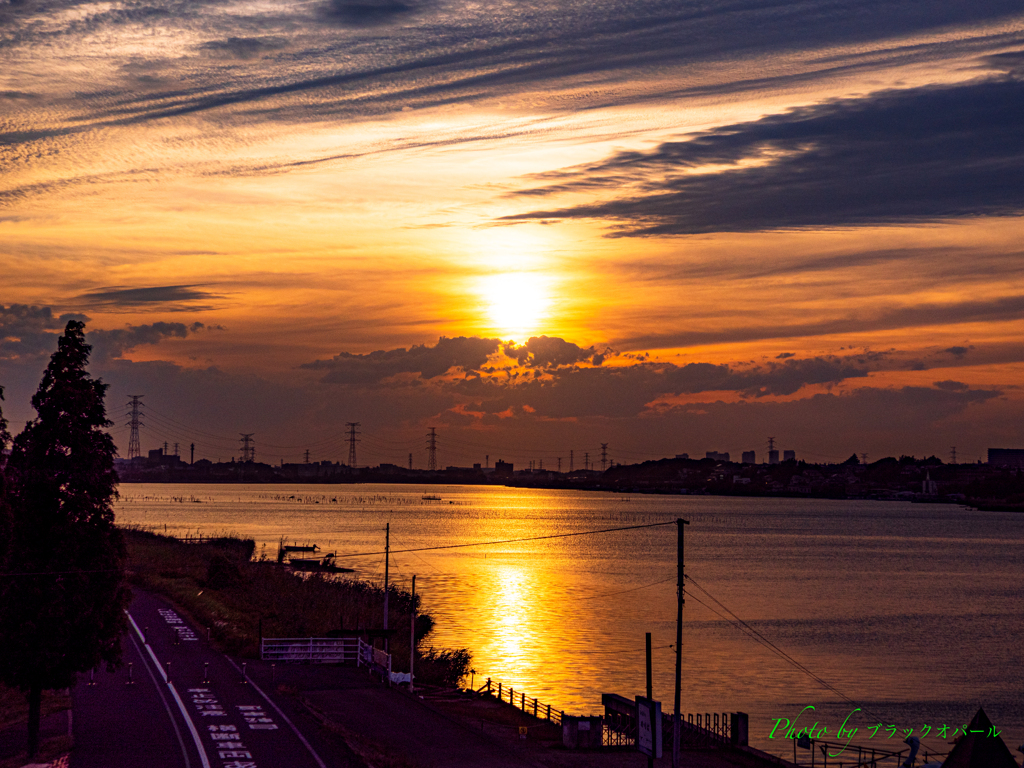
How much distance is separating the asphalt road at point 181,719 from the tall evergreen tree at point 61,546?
11.7 feet

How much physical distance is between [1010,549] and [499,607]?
134679 millimetres

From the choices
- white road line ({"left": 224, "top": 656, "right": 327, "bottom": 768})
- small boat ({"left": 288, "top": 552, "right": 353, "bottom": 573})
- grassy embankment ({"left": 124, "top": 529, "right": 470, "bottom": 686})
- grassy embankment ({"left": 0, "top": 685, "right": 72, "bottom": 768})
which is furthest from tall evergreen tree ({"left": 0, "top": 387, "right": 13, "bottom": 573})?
small boat ({"left": 288, "top": 552, "right": 353, "bottom": 573})

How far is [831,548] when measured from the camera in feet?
611

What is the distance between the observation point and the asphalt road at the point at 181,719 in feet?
109

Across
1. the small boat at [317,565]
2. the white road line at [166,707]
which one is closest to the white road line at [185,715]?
the white road line at [166,707]

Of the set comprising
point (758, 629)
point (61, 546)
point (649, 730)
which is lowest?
point (758, 629)

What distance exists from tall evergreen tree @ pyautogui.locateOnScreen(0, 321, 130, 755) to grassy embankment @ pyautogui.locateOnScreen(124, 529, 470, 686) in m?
23.3

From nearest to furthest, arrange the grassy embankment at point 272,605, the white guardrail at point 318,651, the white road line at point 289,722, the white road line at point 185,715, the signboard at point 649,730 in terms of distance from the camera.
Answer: the signboard at point 649,730 < the white road line at point 185,715 < the white road line at point 289,722 < the white guardrail at point 318,651 < the grassy embankment at point 272,605

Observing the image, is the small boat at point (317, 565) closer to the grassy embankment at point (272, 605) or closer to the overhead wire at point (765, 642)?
the grassy embankment at point (272, 605)

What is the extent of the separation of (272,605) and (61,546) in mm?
51175

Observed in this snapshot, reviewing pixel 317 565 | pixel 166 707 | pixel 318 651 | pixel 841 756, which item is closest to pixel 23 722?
pixel 166 707

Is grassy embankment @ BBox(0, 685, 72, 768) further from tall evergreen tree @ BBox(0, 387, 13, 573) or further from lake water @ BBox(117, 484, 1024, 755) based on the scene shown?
lake water @ BBox(117, 484, 1024, 755)

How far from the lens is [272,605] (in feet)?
267

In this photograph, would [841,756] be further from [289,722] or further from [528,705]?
[289,722]
